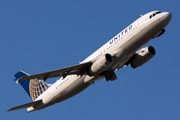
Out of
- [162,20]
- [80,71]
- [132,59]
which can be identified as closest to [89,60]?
[80,71]

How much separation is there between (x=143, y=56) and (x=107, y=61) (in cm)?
708

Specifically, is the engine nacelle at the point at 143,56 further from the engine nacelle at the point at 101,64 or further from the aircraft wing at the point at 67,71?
the aircraft wing at the point at 67,71

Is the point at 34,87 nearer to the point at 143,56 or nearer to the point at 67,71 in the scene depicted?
the point at 67,71

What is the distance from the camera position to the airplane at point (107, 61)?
28.4 metres

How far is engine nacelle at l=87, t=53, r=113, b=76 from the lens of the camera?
28.4 metres

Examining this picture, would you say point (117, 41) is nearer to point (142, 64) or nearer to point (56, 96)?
point (142, 64)

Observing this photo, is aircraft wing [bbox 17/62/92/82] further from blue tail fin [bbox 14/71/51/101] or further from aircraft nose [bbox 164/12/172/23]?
aircraft nose [bbox 164/12/172/23]

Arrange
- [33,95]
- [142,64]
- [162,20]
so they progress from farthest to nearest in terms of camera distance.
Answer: [33,95], [142,64], [162,20]

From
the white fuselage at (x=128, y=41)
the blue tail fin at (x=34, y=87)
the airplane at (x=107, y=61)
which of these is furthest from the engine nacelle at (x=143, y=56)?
the blue tail fin at (x=34, y=87)

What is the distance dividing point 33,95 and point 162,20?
66.5 feet

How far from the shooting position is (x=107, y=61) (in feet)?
92.7

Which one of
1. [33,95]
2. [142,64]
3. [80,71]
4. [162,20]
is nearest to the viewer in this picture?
[162,20]

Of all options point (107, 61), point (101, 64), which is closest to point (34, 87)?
point (101, 64)

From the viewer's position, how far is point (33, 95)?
38.0m
